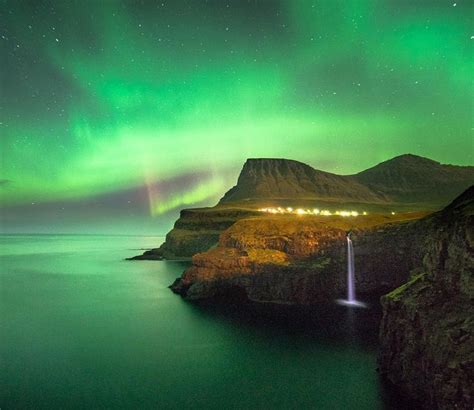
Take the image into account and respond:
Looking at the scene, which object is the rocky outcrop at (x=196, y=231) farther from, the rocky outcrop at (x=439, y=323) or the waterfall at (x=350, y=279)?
the rocky outcrop at (x=439, y=323)

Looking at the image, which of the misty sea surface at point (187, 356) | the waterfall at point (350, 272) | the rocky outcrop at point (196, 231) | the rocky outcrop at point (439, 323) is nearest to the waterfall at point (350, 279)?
the waterfall at point (350, 272)

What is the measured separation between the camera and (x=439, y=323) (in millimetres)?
27625

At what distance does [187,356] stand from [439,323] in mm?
30079

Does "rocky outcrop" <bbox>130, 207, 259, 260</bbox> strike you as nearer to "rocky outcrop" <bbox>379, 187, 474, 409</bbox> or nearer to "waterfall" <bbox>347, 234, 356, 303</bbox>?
"waterfall" <bbox>347, 234, 356, 303</bbox>

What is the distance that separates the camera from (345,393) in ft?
111

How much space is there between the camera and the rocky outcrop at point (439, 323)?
955 inches

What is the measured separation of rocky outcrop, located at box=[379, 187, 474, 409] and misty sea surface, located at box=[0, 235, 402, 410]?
342cm

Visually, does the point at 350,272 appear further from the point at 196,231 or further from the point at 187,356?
the point at 196,231

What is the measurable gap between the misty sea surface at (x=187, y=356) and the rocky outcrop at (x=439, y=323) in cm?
342

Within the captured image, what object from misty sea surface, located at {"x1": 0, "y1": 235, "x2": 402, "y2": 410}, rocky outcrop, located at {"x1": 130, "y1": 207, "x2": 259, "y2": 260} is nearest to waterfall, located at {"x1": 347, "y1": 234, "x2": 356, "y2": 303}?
misty sea surface, located at {"x1": 0, "y1": 235, "x2": 402, "y2": 410}

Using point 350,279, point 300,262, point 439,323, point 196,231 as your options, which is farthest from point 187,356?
point 196,231

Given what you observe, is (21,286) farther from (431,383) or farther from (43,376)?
(431,383)

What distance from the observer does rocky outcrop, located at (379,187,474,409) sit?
79.6 ft

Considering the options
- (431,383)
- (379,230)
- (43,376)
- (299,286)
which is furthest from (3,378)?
(379,230)
